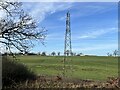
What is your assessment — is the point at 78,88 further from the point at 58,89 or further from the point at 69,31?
the point at 69,31

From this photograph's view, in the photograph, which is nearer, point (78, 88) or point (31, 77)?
point (78, 88)

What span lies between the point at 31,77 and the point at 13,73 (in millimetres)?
2453

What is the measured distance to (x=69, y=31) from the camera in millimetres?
26562

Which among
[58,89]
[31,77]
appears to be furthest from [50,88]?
[31,77]

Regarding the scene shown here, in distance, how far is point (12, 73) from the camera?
23.7 meters

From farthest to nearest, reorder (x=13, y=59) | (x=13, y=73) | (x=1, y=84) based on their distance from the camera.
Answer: (x=13, y=59) < (x=13, y=73) < (x=1, y=84)

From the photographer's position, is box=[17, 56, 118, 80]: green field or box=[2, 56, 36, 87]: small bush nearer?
box=[2, 56, 36, 87]: small bush

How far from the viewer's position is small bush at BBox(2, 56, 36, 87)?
896 inches

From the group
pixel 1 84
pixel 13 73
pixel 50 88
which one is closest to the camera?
pixel 50 88

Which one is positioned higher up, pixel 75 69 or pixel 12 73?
pixel 12 73

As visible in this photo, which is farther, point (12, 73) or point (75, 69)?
point (75, 69)

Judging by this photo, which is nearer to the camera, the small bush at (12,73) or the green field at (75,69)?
the small bush at (12,73)

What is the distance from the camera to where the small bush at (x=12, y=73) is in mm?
22750

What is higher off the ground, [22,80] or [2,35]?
[2,35]
